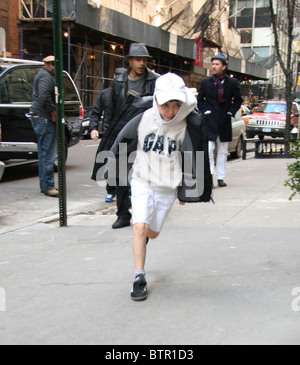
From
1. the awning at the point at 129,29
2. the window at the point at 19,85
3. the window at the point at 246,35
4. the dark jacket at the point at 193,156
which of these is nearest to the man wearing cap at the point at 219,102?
the window at the point at 19,85

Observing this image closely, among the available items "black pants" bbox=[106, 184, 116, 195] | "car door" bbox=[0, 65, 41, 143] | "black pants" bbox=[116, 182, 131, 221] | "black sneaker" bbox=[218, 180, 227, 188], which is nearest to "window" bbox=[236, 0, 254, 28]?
"car door" bbox=[0, 65, 41, 143]

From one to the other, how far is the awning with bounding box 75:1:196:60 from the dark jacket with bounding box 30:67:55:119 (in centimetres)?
1400

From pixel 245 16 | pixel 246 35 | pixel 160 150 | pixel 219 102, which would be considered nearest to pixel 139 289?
pixel 160 150

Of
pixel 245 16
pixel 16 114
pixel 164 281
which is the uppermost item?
pixel 245 16

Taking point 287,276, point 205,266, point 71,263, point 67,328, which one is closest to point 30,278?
point 71,263

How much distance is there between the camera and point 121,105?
6.09 metres

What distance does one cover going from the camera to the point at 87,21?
70.5 ft

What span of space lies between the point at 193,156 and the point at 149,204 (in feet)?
1.58

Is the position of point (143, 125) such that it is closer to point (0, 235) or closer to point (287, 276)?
point (287, 276)

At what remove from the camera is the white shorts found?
3.78 meters

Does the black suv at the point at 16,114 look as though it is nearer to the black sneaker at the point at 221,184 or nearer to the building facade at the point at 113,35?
the black sneaker at the point at 221,184

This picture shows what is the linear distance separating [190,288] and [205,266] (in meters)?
0.53

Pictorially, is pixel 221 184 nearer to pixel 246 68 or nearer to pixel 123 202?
pixel 123 202

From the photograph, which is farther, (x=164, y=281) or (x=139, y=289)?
(x=164, y=281)
